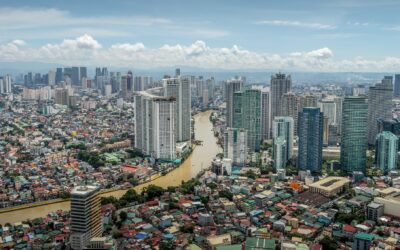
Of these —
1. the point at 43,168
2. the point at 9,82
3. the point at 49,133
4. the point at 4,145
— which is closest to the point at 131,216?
A: the point at 43,168

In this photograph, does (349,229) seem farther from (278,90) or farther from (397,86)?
(397,86)

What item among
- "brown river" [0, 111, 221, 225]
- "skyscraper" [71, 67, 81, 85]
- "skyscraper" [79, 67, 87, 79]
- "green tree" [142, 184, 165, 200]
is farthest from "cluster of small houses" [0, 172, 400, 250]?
"skyscraper" [79, 67, 87, 79]

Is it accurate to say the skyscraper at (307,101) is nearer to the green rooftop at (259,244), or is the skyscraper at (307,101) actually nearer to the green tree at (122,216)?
the green tree at (122,216)

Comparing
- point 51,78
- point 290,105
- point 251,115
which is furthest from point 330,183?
point 51,78

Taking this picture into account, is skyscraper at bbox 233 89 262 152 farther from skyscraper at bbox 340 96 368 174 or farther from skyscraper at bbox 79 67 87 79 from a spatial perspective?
skyscraper at bbox 79 67 87 79

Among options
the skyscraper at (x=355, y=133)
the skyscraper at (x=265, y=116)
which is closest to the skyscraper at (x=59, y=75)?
the skyscraper at (x=265, y=116)
